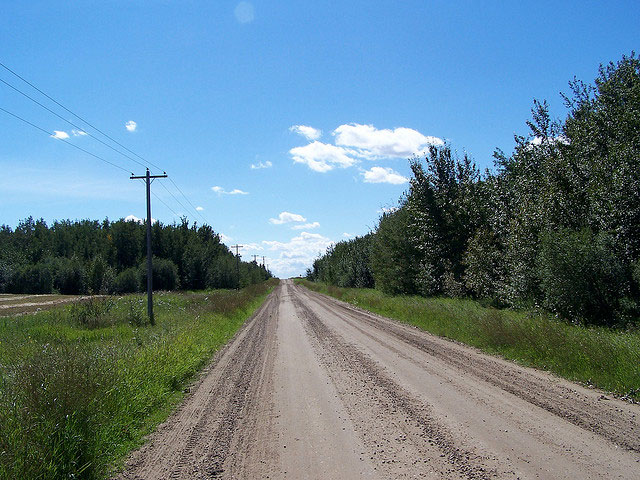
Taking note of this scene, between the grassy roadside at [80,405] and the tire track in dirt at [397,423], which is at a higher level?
the grassy roadside at [80,405]

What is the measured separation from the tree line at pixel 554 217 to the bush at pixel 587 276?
0.03 m

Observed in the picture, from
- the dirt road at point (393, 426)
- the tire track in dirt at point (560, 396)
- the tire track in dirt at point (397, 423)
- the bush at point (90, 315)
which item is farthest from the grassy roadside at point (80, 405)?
the bush at point (90, 315)

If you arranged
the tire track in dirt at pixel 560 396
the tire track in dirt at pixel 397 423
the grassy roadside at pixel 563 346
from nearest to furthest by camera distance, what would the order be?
the tire track in dirt at pixel 397 423, the tire track in dirt at pixel 560 396, the grassy roadside at pixel 563 346

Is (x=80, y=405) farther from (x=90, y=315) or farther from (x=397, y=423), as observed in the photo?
(x=90, y=315)

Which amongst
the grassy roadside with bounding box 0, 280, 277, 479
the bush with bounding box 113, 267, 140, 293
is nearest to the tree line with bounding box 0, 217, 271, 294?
the bush with bounding box 113, 267, 140, 293

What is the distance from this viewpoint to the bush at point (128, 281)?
69.8m

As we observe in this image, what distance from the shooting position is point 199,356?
39.7ft

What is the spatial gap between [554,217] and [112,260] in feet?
282

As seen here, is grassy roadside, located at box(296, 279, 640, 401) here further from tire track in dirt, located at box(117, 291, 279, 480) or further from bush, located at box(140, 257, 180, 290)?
bush, located at box(140, 257, 180, 290)

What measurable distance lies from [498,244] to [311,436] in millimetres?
20556

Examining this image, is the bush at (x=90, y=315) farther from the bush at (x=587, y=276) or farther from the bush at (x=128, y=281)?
the bush at (x=128, y=281)

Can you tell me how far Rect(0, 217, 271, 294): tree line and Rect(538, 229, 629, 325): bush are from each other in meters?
60.5

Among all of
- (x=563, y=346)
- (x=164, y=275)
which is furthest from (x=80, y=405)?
(x=164, y=275)

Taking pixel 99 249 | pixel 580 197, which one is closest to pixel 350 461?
pixel 580 197
